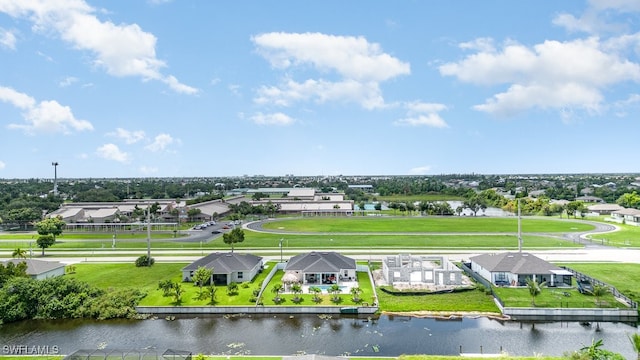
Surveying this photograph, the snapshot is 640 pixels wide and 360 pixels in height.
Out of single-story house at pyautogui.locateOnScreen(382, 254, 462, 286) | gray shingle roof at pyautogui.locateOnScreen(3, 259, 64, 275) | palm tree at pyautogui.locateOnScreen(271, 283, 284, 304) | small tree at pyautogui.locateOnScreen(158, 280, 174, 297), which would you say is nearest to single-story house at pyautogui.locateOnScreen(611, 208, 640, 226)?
single-story house at pyautogui.locateOnScreen(382, 254, 462, 286)

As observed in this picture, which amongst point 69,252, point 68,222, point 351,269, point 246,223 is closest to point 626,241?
point 351,269

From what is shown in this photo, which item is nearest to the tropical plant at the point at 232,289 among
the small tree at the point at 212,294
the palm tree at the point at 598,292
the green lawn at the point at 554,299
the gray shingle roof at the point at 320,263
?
the small tree at the point at 212,294

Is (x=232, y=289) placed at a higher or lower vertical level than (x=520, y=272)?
lower

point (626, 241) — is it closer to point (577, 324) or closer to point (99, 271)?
point (577, 324)

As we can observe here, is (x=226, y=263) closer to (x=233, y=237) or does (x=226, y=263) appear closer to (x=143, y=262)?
(x=233, y=237)

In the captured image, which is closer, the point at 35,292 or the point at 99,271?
the point at 35,292

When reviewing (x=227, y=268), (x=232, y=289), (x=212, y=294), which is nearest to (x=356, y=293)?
(x=232, y=289)
